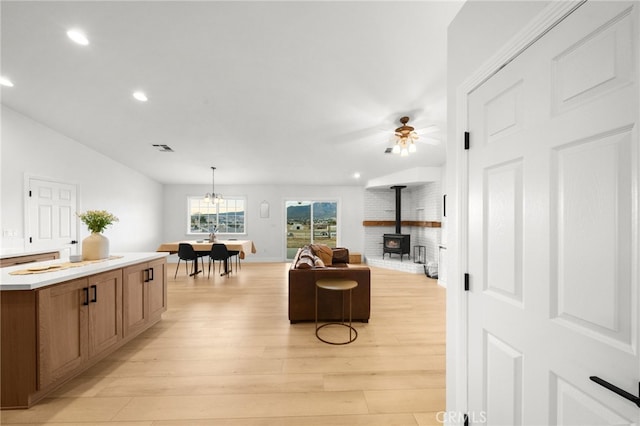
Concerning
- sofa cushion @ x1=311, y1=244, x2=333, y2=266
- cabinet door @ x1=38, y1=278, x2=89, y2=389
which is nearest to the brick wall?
sofa cushion @ x1=311, y1=244, x2=333, y2=266

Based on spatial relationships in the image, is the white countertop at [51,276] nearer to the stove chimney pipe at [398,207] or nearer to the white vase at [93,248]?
the white vase at [93,248]

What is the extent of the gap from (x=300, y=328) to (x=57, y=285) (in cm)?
222

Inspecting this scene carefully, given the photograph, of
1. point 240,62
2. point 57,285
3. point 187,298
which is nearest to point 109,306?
point 57,285

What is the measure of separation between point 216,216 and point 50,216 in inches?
147

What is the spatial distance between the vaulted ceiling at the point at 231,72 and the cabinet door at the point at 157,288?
2.30m

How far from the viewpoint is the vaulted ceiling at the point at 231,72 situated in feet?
7.13

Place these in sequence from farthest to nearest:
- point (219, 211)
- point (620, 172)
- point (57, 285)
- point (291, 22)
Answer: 1. point (219, 211)
2. point (291, 22)
3. point (57, 285)
4. point (620, 172)

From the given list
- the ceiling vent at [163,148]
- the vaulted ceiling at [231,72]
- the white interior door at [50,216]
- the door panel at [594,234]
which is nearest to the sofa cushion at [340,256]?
the vaulted ceiling at [231,72]

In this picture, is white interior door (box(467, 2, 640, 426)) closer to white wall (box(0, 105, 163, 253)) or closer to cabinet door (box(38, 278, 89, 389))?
cabinet door (box(38, 278, 89, 389))

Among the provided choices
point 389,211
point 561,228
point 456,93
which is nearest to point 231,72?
point 456,93

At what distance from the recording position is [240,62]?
9.05ft

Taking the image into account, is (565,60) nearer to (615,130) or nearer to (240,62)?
(615,130)

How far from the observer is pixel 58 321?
1827 mm

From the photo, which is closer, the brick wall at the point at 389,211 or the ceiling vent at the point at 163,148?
the ceiling vent at the point at 163,148
